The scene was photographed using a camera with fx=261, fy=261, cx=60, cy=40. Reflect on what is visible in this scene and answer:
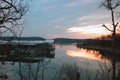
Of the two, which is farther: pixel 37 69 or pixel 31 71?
pixel 37 69

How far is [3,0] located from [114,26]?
1333 centimetres

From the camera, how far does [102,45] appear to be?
140m

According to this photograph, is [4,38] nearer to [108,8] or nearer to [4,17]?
[4,17]

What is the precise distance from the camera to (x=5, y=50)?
8109 millimetres

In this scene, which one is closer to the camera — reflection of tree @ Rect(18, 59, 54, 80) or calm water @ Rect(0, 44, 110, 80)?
reflection of tree @ Rect(18, 59, 54, 80)

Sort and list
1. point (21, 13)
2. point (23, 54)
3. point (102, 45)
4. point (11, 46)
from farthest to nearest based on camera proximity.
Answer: point (102, 45), point (23, 54), point (21, 13), point (11, 46)

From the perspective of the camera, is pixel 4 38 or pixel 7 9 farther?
pixel 4 38

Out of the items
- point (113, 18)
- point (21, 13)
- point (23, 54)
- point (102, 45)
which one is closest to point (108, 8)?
point (113, 18)

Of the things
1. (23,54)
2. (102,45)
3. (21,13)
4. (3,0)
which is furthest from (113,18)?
(102,45)

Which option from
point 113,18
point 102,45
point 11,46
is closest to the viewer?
point 11,46

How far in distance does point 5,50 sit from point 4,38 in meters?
0.88

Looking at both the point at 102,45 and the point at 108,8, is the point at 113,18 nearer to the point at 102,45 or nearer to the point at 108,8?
the point at 108,8

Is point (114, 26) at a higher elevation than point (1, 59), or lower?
higher

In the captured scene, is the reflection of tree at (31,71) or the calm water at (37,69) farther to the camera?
the calm water at (37,69)
